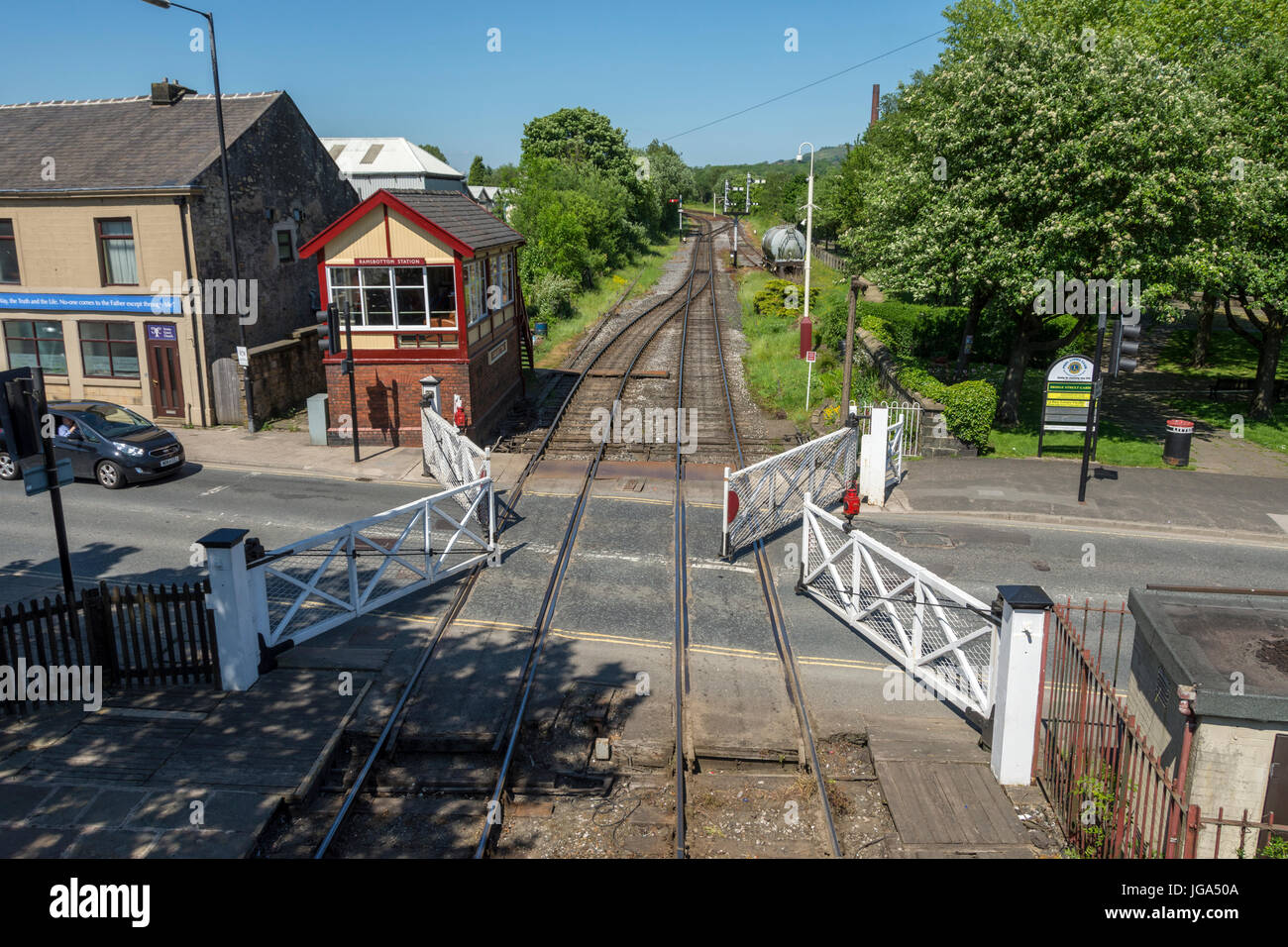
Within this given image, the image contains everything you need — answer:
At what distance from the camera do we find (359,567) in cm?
1380

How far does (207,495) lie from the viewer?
18016 mm

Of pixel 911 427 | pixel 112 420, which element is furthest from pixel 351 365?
pixel 911 427

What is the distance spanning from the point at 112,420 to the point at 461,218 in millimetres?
9279

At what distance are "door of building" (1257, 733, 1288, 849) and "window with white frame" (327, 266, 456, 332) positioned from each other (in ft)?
58.6

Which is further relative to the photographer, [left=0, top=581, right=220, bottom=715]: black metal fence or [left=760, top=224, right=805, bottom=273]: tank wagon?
[left=760, top=224, right=805, bottom=273]: tank wagon

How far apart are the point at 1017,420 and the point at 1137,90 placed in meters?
8.10

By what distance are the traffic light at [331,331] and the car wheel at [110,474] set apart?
4770mm

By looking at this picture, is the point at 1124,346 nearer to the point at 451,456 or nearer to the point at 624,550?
the point at 624,550

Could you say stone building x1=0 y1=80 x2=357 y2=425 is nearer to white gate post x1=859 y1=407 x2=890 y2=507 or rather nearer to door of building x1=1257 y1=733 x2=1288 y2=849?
white gate post x1=859 y1=407 x2=890 y2=507

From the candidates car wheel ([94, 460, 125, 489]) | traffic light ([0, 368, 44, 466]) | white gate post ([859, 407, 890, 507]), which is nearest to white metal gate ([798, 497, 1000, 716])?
white gate post ([859, 407, 890, 507])

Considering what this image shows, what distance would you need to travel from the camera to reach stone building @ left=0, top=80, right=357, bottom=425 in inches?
920

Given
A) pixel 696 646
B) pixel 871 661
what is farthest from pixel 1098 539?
pixel 696 646

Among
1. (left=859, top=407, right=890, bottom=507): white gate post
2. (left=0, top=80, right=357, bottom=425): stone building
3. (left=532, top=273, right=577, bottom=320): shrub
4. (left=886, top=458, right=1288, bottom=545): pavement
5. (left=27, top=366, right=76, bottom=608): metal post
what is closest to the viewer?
(left=27, top=366, right=76, bottom=608): metal post

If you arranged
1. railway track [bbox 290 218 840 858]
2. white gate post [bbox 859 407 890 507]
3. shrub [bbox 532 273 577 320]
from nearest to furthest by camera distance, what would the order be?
railway track [bbox 290 218 840 858]
white gate post [bbox 859 407 890 507]
shrub [bbox 532 273 577 320]
